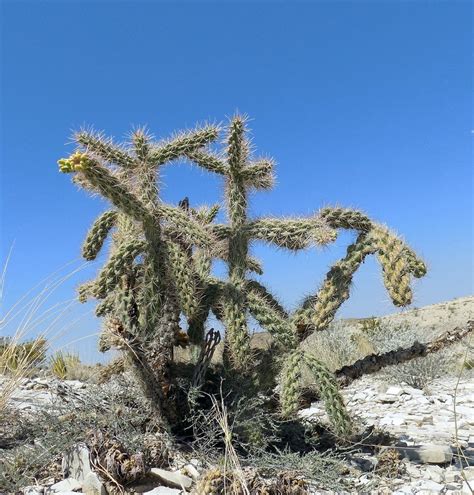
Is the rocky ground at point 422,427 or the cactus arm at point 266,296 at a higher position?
the cactus arm at point 266,296

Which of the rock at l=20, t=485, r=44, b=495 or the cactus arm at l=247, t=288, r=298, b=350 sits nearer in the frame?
the rock at l=20, t=485, r=44, b=495

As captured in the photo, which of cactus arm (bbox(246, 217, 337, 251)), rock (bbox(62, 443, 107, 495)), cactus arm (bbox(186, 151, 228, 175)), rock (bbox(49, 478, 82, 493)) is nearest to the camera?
rock (bbox(62, 443, 107, 495))

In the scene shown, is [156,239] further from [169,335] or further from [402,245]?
[402,245]

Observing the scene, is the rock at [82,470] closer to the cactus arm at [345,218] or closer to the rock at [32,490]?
the rock at [32,490]

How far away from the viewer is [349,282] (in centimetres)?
420

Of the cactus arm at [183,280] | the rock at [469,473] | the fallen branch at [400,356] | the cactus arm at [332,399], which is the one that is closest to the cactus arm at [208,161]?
the cactus arm at [183,280]

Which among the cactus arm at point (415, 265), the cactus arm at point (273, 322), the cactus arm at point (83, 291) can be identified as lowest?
the cactus arm at point (273, 322)

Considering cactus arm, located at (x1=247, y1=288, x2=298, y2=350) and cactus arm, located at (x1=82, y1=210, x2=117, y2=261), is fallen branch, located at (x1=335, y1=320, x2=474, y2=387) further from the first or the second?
cactus arm, located at (x1=82, y1=210, x2=117, y2=261)

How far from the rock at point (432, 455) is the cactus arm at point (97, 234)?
2.95 metres

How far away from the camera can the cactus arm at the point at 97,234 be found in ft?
14.6

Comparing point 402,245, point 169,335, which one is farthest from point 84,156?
point 402,245

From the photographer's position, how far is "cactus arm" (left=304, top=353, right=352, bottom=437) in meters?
3.73

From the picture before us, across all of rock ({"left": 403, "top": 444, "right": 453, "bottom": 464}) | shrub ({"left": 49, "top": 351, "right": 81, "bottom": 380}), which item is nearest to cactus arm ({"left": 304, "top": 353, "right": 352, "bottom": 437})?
rock ({"left": 403, "top": 444, "right": 453, "bottom": 464})

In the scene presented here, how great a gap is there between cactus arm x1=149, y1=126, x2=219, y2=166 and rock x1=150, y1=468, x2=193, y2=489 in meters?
2.18
